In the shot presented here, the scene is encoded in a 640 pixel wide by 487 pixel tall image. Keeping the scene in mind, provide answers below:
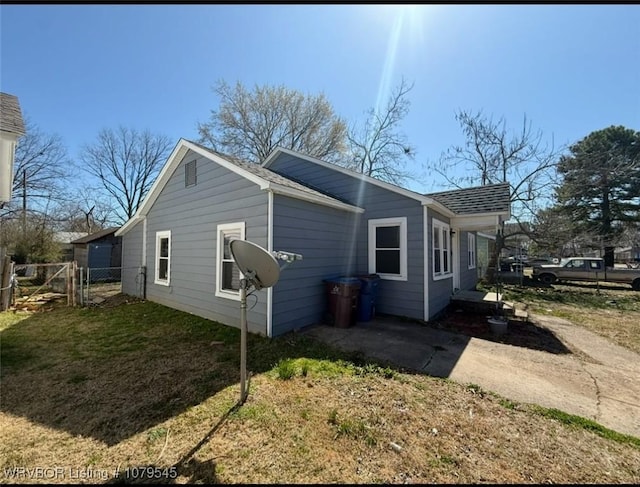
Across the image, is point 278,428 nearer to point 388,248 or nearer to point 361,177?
point 388,248

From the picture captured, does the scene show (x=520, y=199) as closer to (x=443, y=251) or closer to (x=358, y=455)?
(x=443, y=251)

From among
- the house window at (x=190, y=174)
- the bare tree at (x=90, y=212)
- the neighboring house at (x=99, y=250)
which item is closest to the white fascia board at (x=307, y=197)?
the house window at (x=190, y=174)

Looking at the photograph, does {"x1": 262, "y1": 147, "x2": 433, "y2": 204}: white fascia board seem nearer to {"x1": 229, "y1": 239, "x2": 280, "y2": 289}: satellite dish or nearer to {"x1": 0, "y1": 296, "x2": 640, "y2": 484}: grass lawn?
{"x1": 0, "y1": 296, "x2": 640, "y2": 484}: grass lawn

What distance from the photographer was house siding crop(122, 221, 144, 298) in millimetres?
9805

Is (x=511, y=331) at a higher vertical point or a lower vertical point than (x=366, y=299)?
lower

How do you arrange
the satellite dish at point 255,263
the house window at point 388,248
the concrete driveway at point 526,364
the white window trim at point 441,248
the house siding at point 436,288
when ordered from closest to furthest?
the satellite dish at point 255,263 < the concrete driveway at point 526,364 < the house siding at point 436,288 < the house window at point 388,248 < the white window trim at point 441,248

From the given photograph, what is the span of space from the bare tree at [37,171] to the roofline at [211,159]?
15.4 meters

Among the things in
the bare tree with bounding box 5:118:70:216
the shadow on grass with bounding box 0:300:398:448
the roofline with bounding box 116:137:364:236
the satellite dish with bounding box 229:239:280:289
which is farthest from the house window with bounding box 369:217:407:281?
the bare tree with bounding box 5:118:70:216

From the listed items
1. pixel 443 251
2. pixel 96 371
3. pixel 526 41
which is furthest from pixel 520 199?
pixel 96 371

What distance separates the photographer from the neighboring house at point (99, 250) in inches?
666

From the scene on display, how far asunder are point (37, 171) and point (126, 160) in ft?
32.6

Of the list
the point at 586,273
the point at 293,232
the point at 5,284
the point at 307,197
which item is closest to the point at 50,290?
the point at 5,284

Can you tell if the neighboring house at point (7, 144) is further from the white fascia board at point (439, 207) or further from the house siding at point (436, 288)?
the house siding at point (436, 288)

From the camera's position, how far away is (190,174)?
25.2 feet
